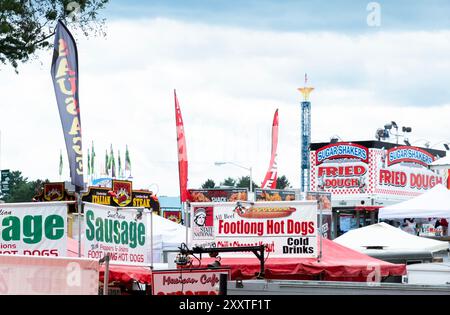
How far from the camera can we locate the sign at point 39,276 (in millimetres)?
8094

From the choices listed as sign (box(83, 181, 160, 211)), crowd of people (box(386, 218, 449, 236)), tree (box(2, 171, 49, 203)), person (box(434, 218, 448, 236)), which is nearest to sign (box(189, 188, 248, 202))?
sign (box(83, 181, 160, 211))

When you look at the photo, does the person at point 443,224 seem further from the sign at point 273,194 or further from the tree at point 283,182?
the tree at point 283,182

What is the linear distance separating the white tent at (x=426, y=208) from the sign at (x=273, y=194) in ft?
71.1

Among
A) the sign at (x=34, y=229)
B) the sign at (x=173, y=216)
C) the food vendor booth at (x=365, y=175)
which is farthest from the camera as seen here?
the food vendor booth at (x=365, y=175)

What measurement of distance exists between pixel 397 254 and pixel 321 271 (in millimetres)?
5644

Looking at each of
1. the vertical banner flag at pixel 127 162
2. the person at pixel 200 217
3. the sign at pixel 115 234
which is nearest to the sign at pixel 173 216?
the person at pixel 200 217

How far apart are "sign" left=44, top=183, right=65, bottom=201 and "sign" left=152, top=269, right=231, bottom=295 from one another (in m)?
28.0

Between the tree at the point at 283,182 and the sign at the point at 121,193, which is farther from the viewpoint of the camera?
the tree at the point at 283,182

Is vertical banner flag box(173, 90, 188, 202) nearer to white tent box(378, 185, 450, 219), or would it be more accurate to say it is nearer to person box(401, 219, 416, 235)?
person box(401, 219, 416, 235)

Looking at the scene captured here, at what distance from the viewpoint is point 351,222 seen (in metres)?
59.8

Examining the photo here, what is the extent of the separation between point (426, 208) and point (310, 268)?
10.6 m

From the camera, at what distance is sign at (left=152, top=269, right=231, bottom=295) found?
9.91 meters

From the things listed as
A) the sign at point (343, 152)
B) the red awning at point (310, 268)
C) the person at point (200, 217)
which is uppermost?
the sign at point (343, 152)
